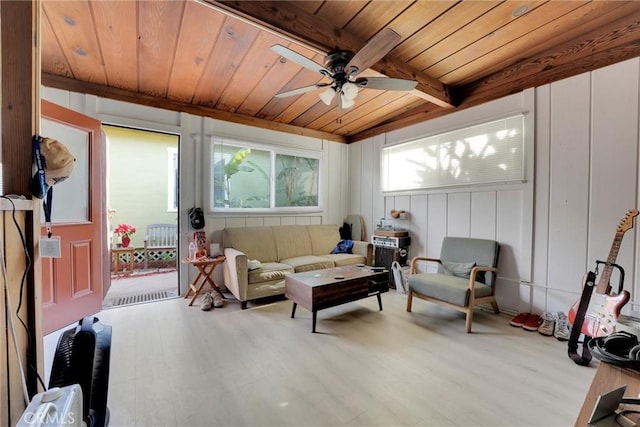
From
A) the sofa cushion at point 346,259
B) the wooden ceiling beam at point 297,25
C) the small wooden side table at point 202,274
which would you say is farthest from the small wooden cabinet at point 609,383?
the small wooden side table at point 202,274

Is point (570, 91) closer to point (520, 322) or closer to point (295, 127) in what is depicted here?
point (520, 322)

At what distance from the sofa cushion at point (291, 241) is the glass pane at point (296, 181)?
50cm

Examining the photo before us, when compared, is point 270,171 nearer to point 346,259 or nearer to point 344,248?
point 344,248

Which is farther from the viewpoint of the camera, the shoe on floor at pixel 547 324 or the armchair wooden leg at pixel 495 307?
the armchair wooden leg at pixel 495 307

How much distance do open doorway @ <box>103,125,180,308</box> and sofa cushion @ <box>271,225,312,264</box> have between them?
6.97 ft

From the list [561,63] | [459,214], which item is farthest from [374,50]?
[459,214]

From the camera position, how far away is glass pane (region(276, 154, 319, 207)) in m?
4.79

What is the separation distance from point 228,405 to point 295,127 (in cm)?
419

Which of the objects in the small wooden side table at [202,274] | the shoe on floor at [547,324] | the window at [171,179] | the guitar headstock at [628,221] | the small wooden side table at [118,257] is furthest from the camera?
→ the window at [171,179]

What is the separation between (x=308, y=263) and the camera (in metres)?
3.98

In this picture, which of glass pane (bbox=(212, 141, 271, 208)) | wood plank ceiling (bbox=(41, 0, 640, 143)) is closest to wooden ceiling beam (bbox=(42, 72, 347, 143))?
wood plank ceiling (bbox=(41, 0, 640, 143))

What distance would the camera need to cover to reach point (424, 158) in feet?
13.5

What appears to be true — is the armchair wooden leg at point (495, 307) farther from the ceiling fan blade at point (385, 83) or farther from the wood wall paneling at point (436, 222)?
the ceiling fan blade at point (385, 83)

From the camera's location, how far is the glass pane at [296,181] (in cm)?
479
